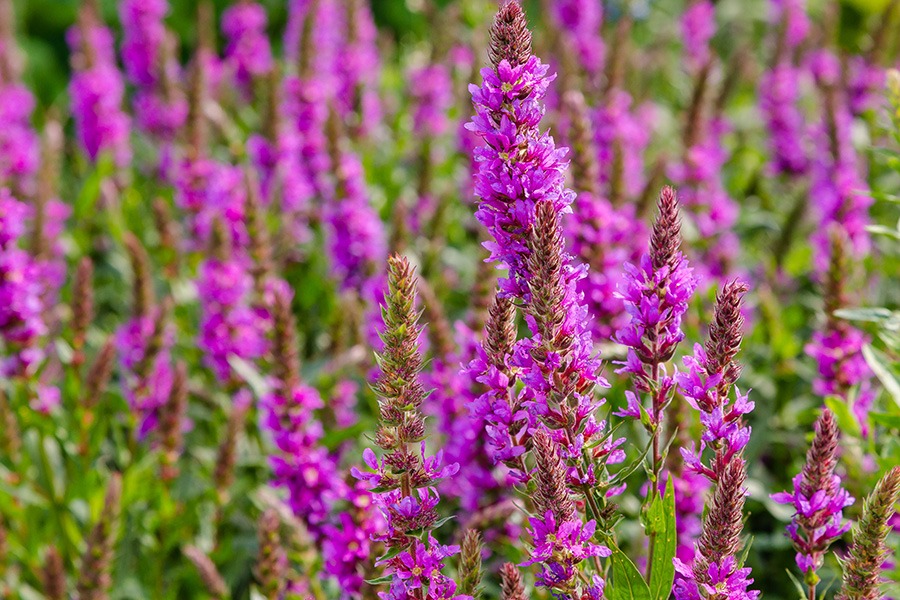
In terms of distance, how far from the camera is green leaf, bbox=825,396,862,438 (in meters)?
2.62

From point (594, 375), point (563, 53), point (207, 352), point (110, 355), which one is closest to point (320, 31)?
point (563, 53)

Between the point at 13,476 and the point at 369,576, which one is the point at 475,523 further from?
the point at 13,476

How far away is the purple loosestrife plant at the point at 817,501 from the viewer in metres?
1.78

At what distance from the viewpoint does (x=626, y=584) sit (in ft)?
5.96

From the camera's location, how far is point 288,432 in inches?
110

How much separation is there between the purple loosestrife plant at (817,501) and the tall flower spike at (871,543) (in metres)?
0.12

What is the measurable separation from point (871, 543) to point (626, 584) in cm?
43

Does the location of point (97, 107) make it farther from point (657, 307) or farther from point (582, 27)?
point (657, 307)

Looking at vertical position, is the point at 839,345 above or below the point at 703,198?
below

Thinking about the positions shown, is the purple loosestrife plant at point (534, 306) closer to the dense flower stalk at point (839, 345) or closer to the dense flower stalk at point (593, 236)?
the dense flower stalk at point (593, 236)

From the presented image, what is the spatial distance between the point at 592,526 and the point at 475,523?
749mm

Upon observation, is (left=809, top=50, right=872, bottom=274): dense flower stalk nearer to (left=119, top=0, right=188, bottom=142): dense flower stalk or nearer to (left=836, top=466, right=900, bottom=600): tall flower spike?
(left=836, top=466, right=900, bottom=600): tall flower spike

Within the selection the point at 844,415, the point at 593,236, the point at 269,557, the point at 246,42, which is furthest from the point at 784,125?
the point at 269,557

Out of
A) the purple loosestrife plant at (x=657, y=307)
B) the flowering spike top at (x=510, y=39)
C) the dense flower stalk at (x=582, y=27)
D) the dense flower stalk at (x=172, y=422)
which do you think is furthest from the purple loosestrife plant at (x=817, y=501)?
the dense flower stalk at (x=582, y=27)
